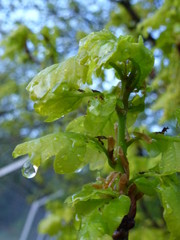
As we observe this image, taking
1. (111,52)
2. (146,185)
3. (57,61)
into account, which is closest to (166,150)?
(146,185)

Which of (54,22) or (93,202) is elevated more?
(93,202)

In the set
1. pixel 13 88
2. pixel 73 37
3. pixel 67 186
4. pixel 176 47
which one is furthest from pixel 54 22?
pixel 67 186

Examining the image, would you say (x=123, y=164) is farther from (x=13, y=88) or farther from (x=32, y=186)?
(x=32, y=186)

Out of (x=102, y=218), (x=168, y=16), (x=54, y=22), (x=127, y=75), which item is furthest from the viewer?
(x=54, y=22)

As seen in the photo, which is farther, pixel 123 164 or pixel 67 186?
pixel 67 186

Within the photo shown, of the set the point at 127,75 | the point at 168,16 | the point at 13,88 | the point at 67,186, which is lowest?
the point at 67,186

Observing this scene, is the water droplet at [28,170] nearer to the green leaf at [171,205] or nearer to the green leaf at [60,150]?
the green leaf at [60,150]

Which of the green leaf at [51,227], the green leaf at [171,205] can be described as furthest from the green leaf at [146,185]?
the green leaf at [51,227]

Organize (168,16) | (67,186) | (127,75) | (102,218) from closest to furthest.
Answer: (102,218) < (127,75) < (168,16) < (67,186)
